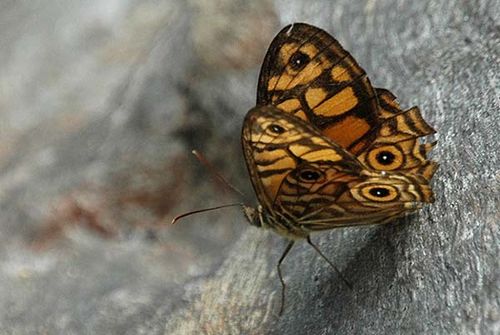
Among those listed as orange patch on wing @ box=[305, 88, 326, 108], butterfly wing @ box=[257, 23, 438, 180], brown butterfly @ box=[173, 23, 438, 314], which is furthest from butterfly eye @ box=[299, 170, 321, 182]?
orange patch on wing @ box=[305, 88, 326, 108]

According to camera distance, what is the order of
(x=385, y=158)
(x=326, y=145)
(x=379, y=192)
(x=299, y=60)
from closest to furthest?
(x=326, y=145) < (x=379, y=192) < (x=385, y=158) < (x=299, y=60)

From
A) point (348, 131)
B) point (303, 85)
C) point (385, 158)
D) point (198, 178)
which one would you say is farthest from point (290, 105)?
point (198, 178)

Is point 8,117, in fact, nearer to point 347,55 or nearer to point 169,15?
point 169,15

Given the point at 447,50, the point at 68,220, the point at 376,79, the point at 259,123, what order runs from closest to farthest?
the point at 259,123
the point at 447,50
the point at 376,79
the point at 68,220

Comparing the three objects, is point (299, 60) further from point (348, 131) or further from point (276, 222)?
point (276, 222)

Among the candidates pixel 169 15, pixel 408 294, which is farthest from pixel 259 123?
pixel 169 15

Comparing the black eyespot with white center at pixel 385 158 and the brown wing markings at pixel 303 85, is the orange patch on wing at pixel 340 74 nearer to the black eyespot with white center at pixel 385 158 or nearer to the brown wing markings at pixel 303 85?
the brown wing markings at pixel 303 85

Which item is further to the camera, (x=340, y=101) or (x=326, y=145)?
(x=340, y=101)
